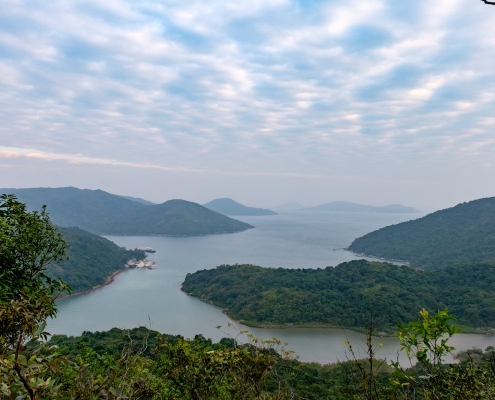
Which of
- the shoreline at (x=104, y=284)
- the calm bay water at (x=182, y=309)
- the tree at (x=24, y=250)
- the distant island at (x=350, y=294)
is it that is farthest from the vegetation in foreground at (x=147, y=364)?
the shoreline at (x=104, y=284)

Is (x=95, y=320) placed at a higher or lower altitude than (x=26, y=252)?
lower

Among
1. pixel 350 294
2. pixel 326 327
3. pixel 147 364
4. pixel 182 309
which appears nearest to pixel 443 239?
pixel 350 294

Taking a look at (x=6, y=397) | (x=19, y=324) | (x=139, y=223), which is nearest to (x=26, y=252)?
(x=19, y=324)

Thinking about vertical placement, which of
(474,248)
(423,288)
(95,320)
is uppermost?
(474,248)

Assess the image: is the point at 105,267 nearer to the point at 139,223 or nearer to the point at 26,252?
the point at 26,252

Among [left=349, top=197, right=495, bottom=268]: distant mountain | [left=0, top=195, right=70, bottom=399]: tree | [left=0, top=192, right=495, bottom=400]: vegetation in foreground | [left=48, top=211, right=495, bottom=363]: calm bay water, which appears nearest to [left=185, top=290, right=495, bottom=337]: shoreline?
[left=48, top=211, right=495, bottom=363]: calm bay water

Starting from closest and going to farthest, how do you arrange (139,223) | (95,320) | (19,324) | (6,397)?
(6,397)
(19,324)
(95,320)
(139,223)
